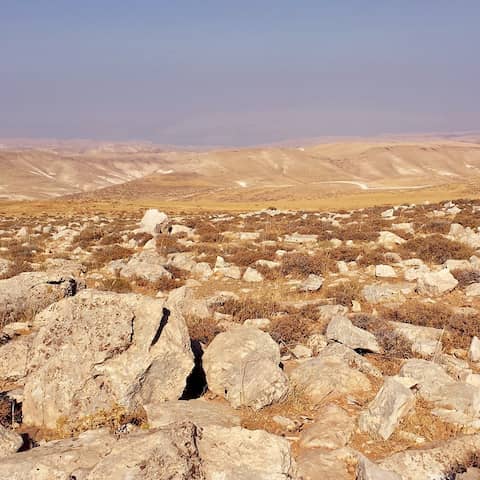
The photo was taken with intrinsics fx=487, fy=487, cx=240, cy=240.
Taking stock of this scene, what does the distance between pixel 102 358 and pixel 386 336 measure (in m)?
5.27

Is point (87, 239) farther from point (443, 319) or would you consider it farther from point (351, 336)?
point (443, 319)

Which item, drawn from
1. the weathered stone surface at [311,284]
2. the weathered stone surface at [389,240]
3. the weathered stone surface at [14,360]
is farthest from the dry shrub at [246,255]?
the weathered stone surface at [14,360]

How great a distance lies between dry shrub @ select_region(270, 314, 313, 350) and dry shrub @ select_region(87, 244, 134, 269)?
880 cm

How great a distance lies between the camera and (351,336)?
28.2 feet

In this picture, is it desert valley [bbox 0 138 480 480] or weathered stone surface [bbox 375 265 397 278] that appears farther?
weathered stone surface [bbox 375 265 397 278]

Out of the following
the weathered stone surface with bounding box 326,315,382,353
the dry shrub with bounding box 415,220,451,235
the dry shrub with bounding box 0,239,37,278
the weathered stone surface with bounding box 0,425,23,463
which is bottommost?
the dry shrub with bounding box 0,239,37,278

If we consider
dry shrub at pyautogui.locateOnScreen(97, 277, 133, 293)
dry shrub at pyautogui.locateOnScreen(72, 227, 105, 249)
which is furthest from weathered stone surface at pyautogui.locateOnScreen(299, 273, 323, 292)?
dry shrub at pyautogui.locateOnScreen(72, 227, 105, 249)

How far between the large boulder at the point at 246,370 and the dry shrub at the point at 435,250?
33.8 ft

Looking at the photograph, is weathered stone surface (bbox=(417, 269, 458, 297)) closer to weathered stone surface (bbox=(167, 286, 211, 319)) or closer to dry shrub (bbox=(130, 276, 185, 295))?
weathered stone surface (bbox=(167, 286, 211, 319))

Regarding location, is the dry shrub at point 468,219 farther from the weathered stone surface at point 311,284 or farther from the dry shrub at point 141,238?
the dry shrub at point 141,238

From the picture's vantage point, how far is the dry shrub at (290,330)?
29.9 ft

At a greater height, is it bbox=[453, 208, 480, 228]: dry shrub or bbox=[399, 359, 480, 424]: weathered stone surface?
bbox=[453, 208, 480, 228]: dry shrub

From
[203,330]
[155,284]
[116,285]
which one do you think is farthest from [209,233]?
[203,330]

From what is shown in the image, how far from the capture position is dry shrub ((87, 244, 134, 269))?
16767 mm
